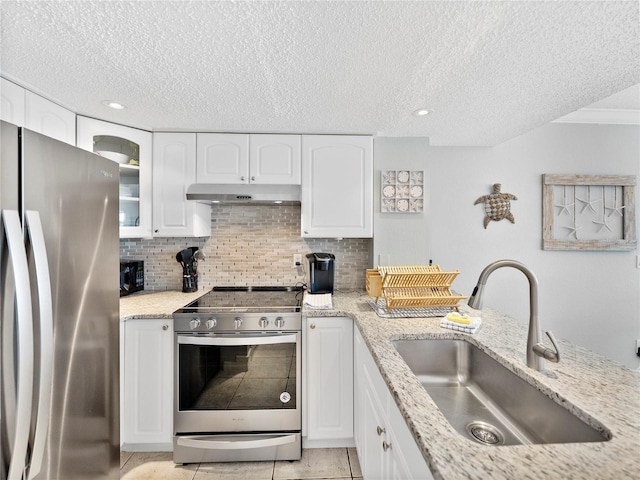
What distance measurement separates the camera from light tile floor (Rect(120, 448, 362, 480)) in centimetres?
166

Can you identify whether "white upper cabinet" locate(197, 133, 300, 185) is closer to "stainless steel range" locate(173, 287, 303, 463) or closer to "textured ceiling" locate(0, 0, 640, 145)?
"textured ceiling" locate(0, 0, 640, 145)

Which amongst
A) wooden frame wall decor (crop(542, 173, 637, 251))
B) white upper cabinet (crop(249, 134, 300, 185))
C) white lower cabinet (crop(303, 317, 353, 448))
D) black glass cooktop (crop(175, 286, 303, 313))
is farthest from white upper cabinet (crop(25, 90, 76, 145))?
wooden frame wall decor (crop(542, 173, 637, 251))

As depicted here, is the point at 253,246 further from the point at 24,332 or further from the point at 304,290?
the point at 24,332

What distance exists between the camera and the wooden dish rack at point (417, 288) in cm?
167

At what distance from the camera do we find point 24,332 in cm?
78

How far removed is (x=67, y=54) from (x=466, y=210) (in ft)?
9.43

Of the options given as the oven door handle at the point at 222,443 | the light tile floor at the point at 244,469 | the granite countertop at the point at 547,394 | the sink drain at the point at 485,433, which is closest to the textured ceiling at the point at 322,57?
the granite countertop at the point at 547,394

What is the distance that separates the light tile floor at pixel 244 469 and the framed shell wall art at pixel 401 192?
5.71 ft

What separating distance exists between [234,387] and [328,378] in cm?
59

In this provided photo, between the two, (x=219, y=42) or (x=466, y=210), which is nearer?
(x=219, y=42)

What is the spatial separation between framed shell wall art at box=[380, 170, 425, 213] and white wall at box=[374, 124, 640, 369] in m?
0.44

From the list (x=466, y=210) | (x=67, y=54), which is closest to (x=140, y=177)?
(x=67, y=54)

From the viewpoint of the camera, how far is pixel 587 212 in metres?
2.57

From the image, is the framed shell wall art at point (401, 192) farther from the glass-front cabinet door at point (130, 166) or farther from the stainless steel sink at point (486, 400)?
the glass-front cabinet door at point (130, 166)
